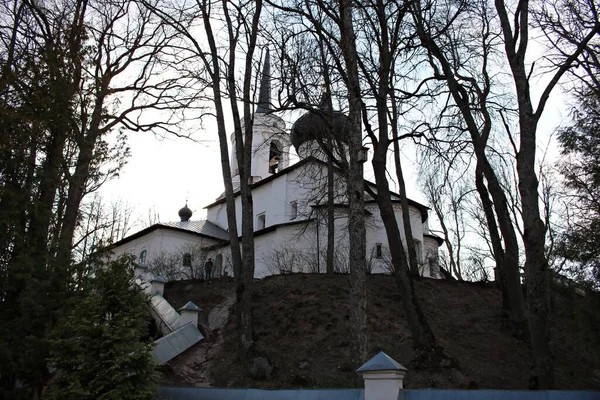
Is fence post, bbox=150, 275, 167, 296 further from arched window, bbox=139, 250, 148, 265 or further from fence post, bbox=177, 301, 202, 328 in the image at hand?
arched window, bbox=139, 250, 148, 265

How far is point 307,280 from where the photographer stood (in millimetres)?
17094

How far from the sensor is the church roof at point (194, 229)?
96.3 feet

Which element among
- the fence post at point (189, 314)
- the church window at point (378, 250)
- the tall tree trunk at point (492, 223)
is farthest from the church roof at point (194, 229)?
the tall tree trunk at point (492, 223)

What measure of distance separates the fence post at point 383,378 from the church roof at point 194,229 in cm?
2295

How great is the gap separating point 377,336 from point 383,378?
667cm

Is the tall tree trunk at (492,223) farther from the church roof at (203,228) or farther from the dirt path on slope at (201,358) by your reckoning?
the church roof at (203,228)

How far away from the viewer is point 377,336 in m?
13.3

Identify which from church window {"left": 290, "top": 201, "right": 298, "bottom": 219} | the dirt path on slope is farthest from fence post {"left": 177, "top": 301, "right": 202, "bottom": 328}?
church window {"left": 290, "top": 201, "right": 298, "bottom": 219}

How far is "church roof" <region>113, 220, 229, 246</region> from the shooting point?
1155 inches

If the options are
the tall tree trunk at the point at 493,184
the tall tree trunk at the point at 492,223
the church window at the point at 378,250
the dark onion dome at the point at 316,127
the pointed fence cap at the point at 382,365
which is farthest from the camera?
the church window at the point at 378,250

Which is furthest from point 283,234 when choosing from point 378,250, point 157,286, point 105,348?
point 105,348

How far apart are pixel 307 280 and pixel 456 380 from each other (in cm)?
666

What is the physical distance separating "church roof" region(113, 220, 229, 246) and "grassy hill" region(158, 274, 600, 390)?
1148cm

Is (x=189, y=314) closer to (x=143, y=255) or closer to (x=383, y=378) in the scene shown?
(x=383, y=378)
